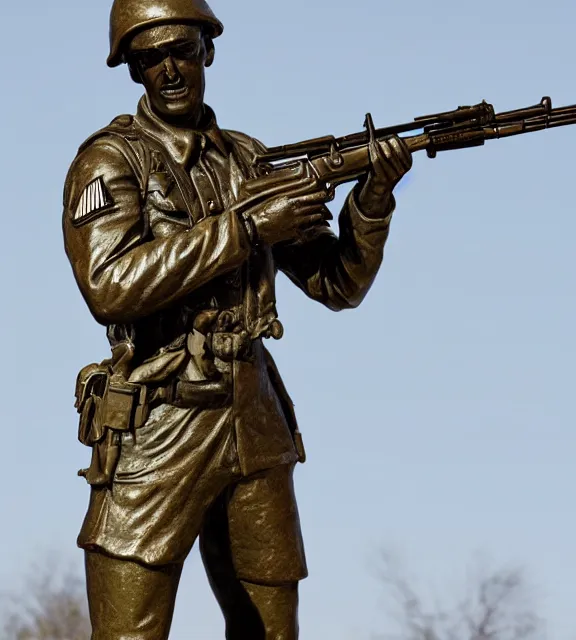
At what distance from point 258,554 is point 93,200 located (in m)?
1.36

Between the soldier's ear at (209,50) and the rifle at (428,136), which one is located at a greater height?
the soldier's ear at (209,50)

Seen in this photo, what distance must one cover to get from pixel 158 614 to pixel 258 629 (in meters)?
0.43

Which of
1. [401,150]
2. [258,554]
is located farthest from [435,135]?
[258,554]

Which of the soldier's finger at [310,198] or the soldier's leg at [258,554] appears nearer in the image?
the soldier's finger at [310,198]

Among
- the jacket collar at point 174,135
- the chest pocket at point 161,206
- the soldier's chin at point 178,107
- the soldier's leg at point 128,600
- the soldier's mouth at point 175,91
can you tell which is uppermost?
the soldier's mouth at point 175,91

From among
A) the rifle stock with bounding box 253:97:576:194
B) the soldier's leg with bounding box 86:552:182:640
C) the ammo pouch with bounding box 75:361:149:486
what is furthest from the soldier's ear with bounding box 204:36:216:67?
the soldier's leg with bounding box 86:552:182:640

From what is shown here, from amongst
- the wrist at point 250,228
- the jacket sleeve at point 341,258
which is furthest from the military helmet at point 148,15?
the jacket sleeve at point 341,258

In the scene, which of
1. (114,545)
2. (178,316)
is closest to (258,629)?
(114,545)

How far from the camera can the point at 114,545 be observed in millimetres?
6746

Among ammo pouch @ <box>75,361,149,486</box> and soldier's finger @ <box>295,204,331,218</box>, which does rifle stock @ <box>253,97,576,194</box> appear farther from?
ammo pouch @ <box>75,361,149,486</box>

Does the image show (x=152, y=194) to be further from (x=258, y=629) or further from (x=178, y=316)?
(x=258, y=629)

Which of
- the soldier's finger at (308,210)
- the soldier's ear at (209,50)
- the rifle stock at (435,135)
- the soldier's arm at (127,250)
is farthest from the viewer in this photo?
the soldier's ear at (209,50)

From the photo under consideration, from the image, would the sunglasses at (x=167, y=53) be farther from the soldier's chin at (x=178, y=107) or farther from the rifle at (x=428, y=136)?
the rifle at (x=428, y=136)

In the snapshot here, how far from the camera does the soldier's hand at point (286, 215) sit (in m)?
6.62
